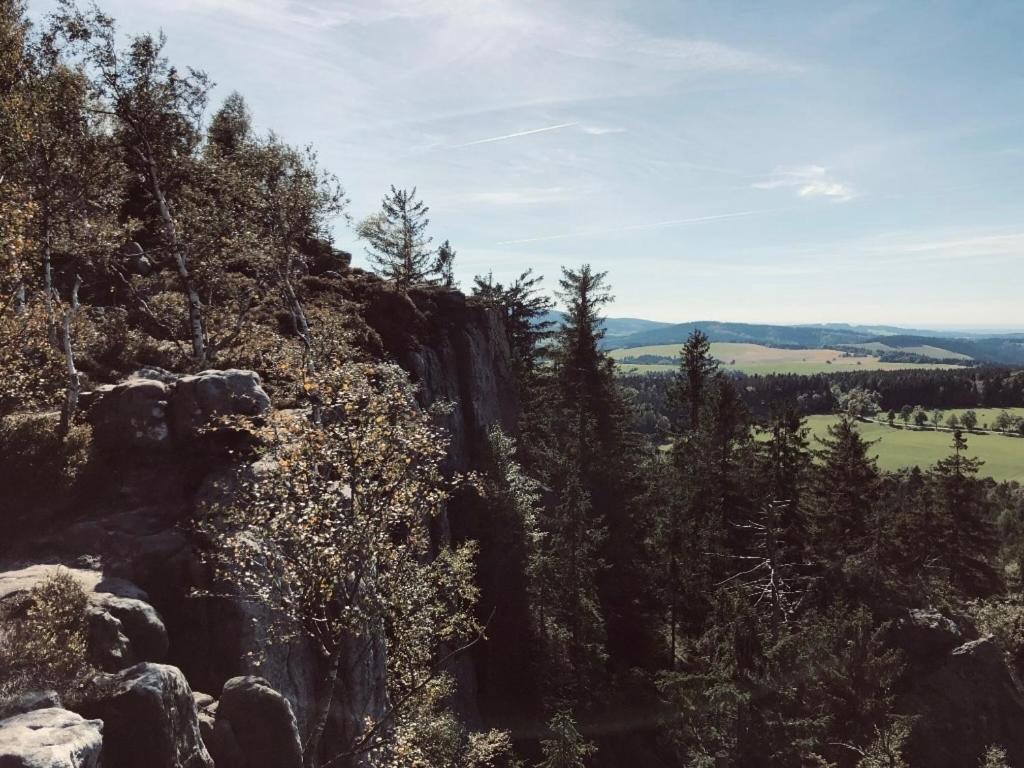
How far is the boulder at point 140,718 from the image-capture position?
1070cm

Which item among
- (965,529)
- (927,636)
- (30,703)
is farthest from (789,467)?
(30,703)

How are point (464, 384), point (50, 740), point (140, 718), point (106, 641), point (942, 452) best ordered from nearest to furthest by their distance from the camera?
1. point (50, 740)
2. point (140, 718)
3. point (106, 641)
4. point (464, 384)
5. point (942, 452)

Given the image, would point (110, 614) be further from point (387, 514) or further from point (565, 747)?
point (565, 747)

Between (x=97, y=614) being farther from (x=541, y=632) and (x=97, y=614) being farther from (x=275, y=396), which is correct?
(x=541, y=632)

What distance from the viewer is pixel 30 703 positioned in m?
10.2

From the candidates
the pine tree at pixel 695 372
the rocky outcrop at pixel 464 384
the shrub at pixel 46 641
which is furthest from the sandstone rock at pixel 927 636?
the shrub at pixel 46 641

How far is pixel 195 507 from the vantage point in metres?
17.8

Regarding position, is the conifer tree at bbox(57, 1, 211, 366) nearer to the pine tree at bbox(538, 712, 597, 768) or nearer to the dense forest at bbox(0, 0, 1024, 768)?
the dense forest at bbox(0, 0, 1024, 768)

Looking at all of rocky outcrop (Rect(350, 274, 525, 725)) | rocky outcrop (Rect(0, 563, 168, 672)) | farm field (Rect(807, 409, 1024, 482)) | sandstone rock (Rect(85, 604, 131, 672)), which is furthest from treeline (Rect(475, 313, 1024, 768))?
farm field (Rect(807, 409, 1024, 482))

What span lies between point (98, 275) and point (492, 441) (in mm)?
26767

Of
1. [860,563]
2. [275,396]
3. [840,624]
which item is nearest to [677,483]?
[860,563]

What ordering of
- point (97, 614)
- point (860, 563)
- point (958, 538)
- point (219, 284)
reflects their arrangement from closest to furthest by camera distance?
point (97, 614) < point (219, 284) < point (860, 563) < point (958, 538)

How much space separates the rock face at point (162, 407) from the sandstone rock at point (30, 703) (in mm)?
9578

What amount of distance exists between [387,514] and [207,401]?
9606 mm
